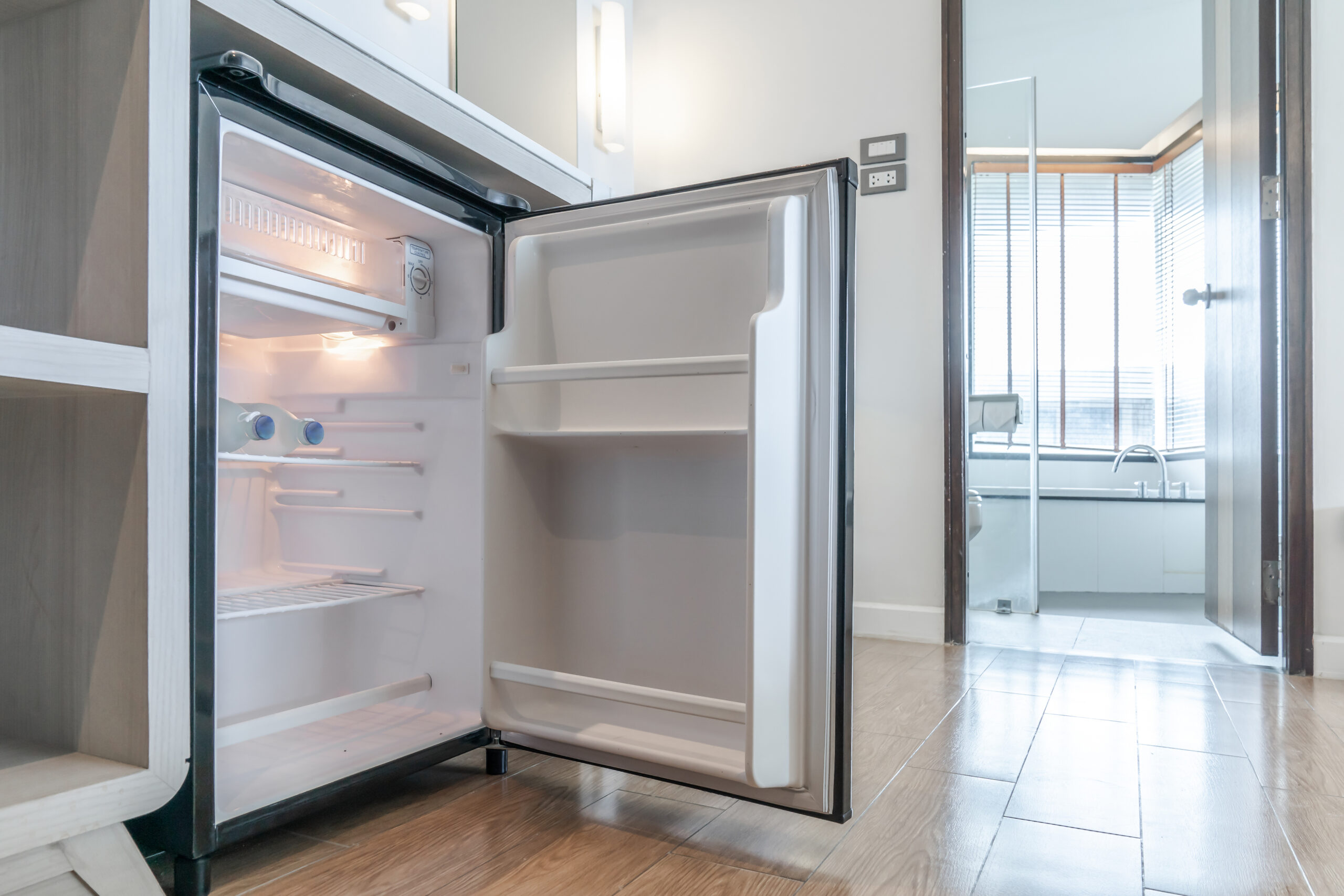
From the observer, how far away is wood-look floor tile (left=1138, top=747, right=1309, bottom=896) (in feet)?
3.62

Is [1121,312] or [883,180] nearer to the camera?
[883,180]

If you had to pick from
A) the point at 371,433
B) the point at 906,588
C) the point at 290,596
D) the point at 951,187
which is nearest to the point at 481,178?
the point at 371,433

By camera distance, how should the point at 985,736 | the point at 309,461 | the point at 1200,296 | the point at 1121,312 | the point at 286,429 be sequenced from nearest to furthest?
the point at 309,461 < the point at 286,429 < the point at 985,736 < the point at 1200,296 < the point at 1121,312

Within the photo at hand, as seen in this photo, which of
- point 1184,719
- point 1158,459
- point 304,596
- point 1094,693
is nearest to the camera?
point 304,596

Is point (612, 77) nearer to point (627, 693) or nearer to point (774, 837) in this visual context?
point (627, 693)

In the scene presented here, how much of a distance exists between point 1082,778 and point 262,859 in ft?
4.40

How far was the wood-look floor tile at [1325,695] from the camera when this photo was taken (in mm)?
1899

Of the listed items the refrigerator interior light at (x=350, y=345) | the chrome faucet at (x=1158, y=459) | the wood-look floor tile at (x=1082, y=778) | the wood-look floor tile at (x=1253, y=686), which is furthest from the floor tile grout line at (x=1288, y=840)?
the chrome faucet at (x=1158, y=459)

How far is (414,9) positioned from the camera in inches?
55.0

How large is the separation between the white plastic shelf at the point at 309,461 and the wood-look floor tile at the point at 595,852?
653 millimetres

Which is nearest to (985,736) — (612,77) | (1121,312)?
(612,77)

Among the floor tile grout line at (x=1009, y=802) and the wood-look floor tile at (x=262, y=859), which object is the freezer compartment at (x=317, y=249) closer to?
the wood-look floor tile at (x=262, y=859)

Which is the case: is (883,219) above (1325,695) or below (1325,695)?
above

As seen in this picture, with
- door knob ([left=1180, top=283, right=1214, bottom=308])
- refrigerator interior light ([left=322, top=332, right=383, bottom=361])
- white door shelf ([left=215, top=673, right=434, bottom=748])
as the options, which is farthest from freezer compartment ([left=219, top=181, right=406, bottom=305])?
door knob ([left=1180, top=283, right=1214, bottom=308])
